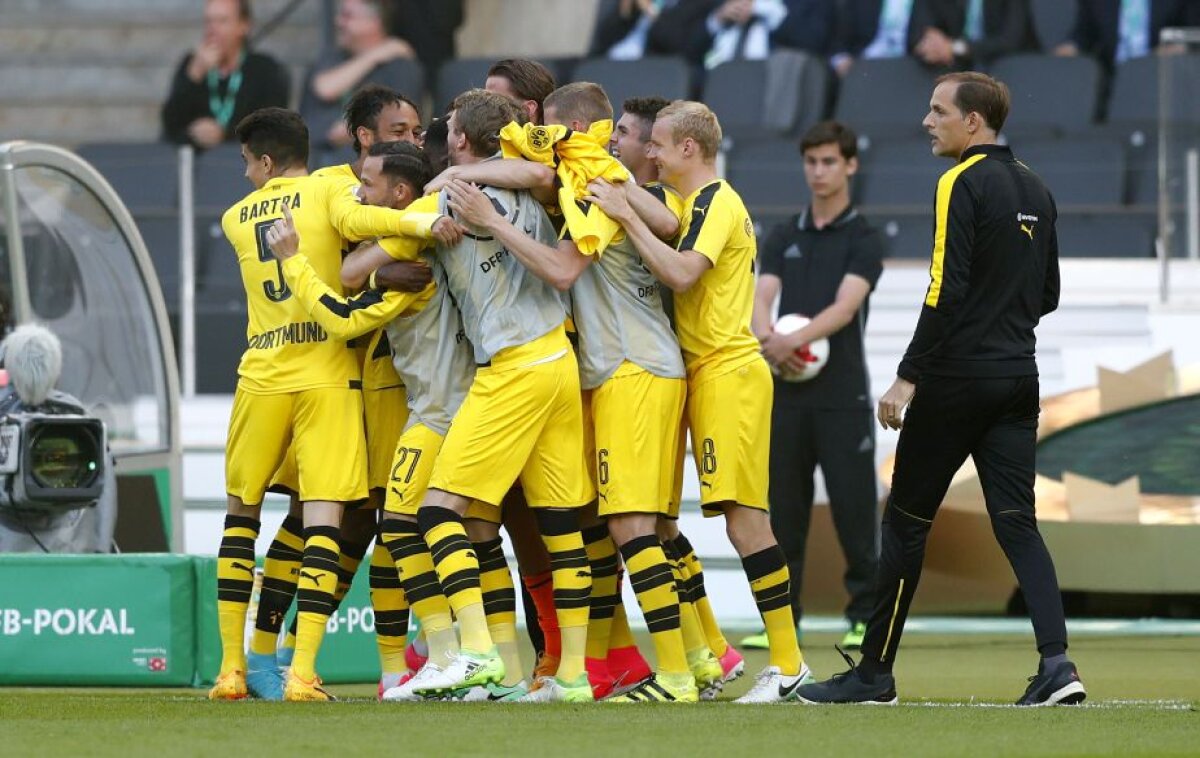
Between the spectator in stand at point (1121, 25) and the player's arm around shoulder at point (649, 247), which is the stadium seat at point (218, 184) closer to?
the spectator in stand at point (1121, 25)

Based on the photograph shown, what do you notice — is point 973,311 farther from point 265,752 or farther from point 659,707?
point 265,752

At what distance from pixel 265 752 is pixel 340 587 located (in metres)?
2.02

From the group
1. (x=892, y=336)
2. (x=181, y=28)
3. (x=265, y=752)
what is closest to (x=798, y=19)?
(x=892, y=336)

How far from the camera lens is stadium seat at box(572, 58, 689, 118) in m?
14.1

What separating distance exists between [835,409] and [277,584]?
2861mm

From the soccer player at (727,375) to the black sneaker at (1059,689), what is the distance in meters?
0.78

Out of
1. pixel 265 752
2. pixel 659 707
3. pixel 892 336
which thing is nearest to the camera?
pixel 265 752

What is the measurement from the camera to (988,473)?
6.67 meters

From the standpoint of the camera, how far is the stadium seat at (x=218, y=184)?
1195 cm

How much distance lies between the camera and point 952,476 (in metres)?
6.59

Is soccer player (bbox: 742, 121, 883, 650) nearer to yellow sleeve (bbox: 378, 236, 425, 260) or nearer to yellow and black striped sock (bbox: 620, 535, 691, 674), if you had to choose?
yellow and black striped sock (bbox: 620, 535, 691, 674)

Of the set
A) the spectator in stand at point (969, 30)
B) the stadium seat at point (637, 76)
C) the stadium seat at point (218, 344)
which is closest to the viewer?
the stadium seat at point (218, 344)

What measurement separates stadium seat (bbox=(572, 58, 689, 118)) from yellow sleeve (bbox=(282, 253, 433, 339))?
7325 mm

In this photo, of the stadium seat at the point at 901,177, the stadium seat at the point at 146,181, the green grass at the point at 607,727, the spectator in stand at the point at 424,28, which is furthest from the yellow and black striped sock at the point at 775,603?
the spectator in stand at the point at 424,28
